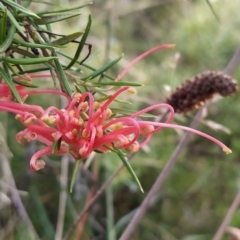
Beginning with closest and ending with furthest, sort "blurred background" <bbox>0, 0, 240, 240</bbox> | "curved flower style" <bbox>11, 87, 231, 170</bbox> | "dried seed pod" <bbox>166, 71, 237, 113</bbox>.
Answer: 1. "curved flower style" <bbox>11, 87, 231, 170</bbox>
2. "dried seed pod" <bbox>166, 71, 237, 113</bbox>
3. "blurred background" <bbox>0, 0, 240, 240</bbox>

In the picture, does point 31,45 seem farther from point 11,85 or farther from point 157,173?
point 157,173

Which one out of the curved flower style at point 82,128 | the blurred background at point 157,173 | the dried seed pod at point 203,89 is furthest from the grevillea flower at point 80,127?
the blurred background at point 157,173

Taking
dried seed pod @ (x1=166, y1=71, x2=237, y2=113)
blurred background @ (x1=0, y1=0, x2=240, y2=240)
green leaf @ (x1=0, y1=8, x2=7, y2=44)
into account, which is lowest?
blurred background @ (x1=0, y1=0, x2=240, y2=240)

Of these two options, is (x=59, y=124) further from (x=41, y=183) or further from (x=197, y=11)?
(x=197, y=11)

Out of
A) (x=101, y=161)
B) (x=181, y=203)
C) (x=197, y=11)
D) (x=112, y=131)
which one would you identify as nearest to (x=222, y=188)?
(x=181, y=203)

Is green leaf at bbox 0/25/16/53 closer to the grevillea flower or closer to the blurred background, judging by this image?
the grevillea flower

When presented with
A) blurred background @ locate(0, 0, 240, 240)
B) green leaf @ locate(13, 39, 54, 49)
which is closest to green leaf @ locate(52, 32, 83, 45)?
green leaf @ locate(13, 39, 54, 49)
